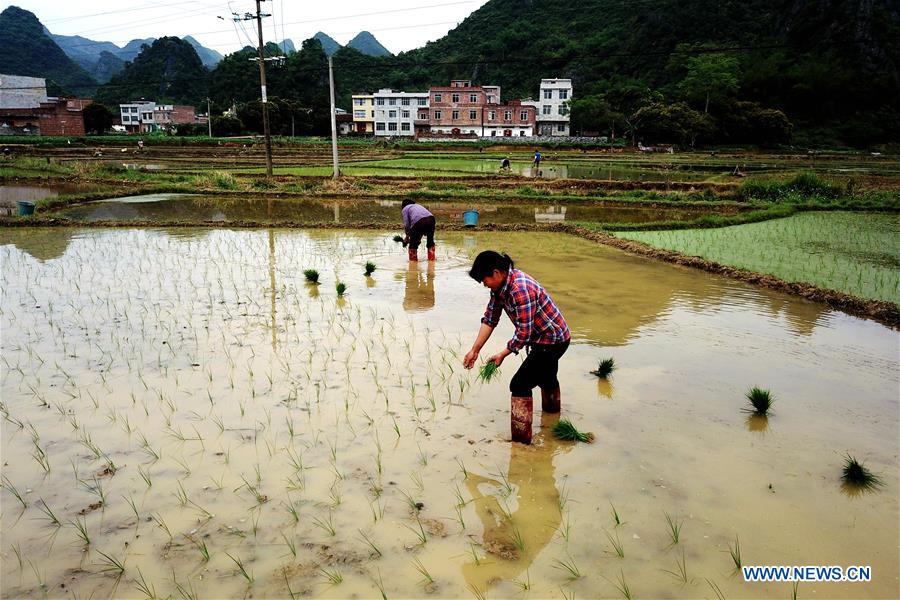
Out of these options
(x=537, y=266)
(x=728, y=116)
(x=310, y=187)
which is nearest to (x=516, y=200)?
(x=310, y=187)

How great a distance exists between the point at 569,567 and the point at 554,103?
207 ft

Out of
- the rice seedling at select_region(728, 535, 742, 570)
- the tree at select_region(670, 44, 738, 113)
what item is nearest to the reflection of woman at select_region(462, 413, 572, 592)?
the rice seedling at select_region(728, 535, 742, 570)

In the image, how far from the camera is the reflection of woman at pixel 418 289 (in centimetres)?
764

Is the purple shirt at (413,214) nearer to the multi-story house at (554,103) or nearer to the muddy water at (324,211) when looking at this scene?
the muddy water at (324,211)

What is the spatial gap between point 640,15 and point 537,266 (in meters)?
71.4

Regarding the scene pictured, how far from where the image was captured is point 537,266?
390 inches

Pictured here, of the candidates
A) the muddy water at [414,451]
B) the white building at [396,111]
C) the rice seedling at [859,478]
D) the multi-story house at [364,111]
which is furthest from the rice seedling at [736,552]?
the multi-story house at [364,111]

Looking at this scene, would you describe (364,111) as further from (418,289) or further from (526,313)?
(526,313)

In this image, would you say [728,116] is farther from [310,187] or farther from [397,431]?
[397,431]

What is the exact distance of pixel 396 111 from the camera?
Result: 6303cm

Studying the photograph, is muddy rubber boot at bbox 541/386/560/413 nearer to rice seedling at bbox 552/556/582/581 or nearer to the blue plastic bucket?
rice seedling at bbox 552/556/582/581

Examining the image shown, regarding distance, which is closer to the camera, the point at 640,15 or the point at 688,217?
the point at 688,217

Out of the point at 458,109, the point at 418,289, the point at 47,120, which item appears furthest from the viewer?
the point at 458,109

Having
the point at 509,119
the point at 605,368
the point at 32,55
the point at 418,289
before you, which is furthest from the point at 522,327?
the point at 32,55
